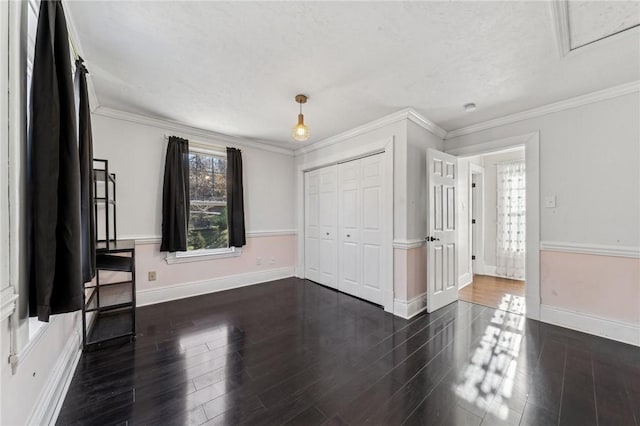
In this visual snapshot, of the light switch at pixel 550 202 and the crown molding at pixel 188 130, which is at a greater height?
the crown molding at pixel 188 130

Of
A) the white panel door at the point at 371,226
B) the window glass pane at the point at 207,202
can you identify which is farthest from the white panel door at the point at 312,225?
the window glass pane at the point at 207,202

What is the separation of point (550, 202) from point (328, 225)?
9.28 feet

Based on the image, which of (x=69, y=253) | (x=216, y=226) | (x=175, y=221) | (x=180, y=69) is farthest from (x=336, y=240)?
(x=69, y=253)

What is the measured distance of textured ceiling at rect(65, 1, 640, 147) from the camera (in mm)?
1588

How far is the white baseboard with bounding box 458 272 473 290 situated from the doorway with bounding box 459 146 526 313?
17mm

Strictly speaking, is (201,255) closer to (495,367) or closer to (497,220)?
(495,367)

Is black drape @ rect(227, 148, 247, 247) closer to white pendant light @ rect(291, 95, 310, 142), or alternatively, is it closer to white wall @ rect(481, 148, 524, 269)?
white pendant light @ rect(291, 95, 310, 142)

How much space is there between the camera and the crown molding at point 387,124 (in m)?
3.04

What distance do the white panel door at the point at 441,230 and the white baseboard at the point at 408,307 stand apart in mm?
104

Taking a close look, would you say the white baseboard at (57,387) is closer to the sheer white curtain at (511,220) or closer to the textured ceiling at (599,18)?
the textured ceiling at (599,18)

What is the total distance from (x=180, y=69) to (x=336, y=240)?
293 centimetres

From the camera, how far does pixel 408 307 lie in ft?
9.90

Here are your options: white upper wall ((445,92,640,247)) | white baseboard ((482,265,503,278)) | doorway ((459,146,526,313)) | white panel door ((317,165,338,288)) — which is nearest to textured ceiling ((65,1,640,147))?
white upper wall ((445,92,640,247))

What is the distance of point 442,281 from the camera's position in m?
3.30
